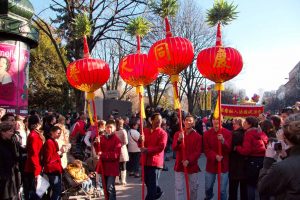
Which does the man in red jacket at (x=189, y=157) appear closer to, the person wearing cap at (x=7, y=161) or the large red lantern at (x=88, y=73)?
the large red lantern at (x=88, y=73)

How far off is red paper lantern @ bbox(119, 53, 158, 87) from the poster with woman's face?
7.78 m

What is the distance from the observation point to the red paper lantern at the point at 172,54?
613cm

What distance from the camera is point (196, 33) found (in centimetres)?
2609

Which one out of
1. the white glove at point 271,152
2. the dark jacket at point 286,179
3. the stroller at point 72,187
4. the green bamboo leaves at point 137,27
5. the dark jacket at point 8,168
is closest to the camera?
the dark jacket at point 286,179

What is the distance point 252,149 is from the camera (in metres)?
6.64

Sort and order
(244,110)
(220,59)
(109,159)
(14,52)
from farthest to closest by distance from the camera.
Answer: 1. (244,110)
2. (14,52)
3. (109,159)
4. (220,59)

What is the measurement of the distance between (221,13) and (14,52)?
9218 mm

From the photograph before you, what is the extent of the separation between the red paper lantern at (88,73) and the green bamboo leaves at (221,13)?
224 cm

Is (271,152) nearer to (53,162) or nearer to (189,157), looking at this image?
(189,157)

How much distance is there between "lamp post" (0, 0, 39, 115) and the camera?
12.9m

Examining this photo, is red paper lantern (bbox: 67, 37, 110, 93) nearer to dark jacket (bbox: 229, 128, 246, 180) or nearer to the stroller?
the stroller

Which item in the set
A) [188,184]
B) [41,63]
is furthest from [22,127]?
[41,63]

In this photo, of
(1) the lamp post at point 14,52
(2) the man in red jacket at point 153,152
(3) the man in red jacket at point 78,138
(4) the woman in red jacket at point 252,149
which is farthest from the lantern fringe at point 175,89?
(1) the lamp post at point 14,52

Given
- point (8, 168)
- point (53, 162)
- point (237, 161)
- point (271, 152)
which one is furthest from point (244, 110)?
point (8, 168)
